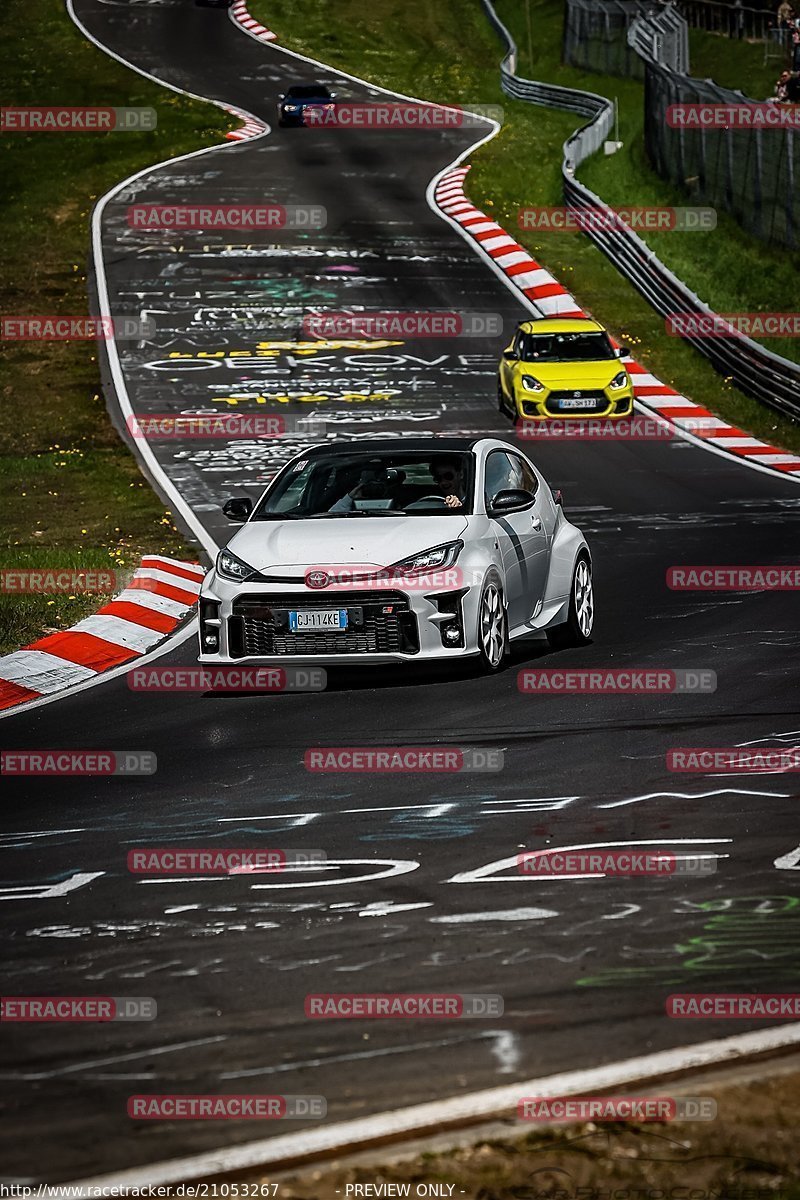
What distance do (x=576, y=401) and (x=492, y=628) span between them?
14936 millimetres

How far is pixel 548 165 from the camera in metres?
46.8

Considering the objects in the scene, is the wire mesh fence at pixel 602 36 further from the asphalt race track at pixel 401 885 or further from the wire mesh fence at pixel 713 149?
the asphalt race track at pixel 401 885

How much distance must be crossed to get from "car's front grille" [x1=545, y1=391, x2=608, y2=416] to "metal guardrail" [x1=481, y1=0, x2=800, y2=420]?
271 cm

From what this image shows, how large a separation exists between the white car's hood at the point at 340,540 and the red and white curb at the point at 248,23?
60833mm

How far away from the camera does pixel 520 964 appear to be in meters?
6.55

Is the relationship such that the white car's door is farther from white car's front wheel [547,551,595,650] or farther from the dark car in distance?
the dark car in distance

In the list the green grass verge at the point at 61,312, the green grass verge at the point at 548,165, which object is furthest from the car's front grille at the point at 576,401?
the green grass verge at the point at 61,312

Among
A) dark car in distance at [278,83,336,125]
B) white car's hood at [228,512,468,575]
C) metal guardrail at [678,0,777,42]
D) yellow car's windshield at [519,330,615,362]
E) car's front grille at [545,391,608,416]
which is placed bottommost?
car's front grille at [545,391,608,416]

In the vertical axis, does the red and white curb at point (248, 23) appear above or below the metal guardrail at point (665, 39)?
above

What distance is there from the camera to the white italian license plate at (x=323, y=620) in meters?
11.9

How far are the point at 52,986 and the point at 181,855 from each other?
1.78 meters

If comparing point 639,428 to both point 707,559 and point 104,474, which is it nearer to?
point 104,474

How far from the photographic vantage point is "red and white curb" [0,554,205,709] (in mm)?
13062

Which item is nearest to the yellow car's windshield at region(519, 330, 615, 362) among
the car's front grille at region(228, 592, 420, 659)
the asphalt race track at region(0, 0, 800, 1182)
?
the asphalt race track at region(0, 0, 800, 1182)
